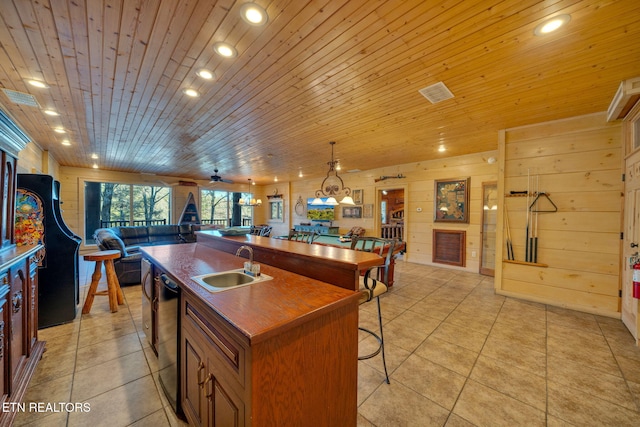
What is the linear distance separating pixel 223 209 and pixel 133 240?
487 centimetres

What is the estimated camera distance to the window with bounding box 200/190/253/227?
10070 millimetres

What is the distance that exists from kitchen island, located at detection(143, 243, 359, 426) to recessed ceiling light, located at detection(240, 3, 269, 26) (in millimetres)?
1724

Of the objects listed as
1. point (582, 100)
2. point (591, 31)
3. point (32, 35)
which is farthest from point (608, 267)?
point (32, 35)

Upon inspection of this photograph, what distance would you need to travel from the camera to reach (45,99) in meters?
2.79

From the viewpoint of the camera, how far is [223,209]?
10516mm

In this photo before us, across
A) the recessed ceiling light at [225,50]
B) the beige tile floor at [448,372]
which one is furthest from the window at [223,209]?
the recessed ceiling light at [225,50]

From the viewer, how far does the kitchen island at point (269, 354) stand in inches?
36.1

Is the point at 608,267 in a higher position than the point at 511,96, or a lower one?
lower

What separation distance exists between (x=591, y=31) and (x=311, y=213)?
746 centimetres

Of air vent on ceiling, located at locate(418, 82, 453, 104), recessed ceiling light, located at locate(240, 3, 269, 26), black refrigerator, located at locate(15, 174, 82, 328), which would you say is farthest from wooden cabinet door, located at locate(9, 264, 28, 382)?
air vent on ceiling, located at locate(418, 82, 453, 104)

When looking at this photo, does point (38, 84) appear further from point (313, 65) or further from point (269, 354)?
point (269, 354)

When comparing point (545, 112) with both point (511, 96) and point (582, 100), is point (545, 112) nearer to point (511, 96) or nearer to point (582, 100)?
point (582, 100)

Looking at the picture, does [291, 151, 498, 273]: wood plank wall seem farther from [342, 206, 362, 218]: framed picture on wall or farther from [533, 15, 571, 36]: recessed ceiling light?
[533, 15, 571, 36]: recessed ceiling light

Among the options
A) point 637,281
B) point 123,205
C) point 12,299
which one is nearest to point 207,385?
point 12,299
